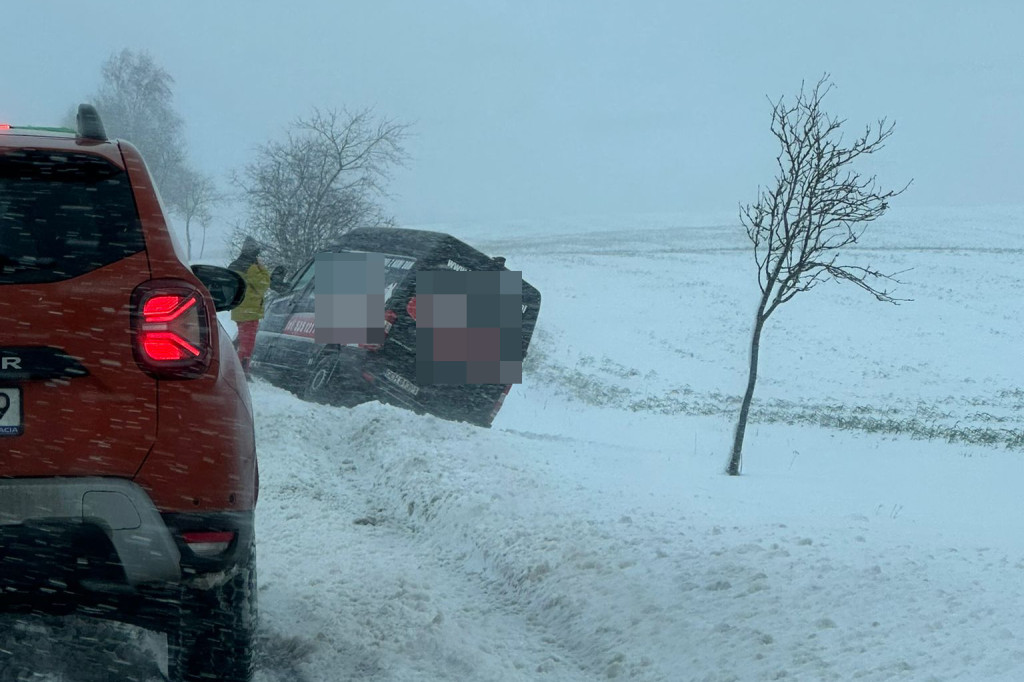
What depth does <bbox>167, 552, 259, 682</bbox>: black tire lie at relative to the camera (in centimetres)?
314

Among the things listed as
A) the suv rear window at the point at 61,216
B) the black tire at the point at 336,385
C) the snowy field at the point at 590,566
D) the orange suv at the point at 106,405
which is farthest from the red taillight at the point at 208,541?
the black tire at the point at 336,385

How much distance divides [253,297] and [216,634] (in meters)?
9.10

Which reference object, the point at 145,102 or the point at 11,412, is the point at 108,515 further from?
the point at 145,102

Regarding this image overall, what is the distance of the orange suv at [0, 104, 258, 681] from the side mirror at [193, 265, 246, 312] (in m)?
0.61

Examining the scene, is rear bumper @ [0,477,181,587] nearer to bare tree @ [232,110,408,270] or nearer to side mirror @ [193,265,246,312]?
side mirror @ [193,265,246,312]

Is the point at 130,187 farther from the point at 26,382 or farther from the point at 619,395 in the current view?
the point at 619,395

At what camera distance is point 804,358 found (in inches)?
1168

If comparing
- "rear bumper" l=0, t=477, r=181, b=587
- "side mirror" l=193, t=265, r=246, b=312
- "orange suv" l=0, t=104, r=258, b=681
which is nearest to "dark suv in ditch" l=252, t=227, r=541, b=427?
"side mirror" l=193, t=265, r=246, b=312

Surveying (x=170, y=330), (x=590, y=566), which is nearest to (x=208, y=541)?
(x=170, y=330)

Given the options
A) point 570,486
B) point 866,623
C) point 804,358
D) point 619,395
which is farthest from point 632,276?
point 866,623

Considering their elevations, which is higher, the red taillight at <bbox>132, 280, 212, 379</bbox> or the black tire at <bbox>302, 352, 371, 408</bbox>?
the red taillight at <bbox>132, 280, 212, 379</bbox>

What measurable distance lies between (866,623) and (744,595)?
59 cm

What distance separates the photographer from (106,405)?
2.71m

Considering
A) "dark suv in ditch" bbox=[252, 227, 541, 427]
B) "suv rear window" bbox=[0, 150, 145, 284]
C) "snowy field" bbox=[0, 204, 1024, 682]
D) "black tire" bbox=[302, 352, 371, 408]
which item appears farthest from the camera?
"black tire" bbox=[302, 352, 371, 408]
